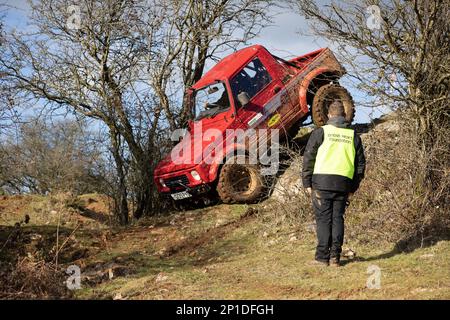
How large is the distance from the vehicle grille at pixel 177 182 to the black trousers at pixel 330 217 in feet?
16.2

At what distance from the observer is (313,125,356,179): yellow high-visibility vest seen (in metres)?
6.38

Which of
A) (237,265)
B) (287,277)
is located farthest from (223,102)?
(287,277)

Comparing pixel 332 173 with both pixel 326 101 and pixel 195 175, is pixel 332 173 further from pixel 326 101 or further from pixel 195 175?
pixel 326 101

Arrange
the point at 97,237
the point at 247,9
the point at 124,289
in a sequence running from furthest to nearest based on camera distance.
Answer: the point at 247,9
the point at 97,237
the point at 124,289

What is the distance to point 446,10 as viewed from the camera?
26.0 ft

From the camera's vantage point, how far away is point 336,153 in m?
6.39

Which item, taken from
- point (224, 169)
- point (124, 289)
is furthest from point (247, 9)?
point (124, 289)

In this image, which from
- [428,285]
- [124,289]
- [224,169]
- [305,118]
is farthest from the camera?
[305,118]

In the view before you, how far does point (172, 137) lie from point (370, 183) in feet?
17.3

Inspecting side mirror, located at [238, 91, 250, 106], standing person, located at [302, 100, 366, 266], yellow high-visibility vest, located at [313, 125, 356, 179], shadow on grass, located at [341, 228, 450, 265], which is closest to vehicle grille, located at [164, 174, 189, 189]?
side mirror, located at [238, 91, 250, 106]

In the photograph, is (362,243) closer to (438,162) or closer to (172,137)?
(438,162)

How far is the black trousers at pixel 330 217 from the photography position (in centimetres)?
645

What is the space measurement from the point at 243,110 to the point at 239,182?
137 cm

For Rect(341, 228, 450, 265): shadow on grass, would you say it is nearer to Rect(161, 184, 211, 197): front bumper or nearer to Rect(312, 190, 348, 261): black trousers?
Rect(312, 190, 348, 261): black trousers
